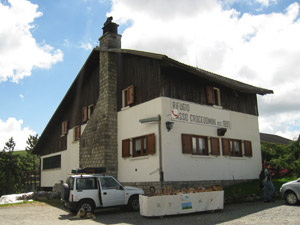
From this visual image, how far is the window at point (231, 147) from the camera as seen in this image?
17206 mm

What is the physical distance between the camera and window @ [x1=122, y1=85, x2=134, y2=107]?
655 inches

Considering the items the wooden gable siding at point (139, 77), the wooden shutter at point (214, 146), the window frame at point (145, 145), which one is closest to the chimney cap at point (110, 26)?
the wooden gable siding at point (139, 77)

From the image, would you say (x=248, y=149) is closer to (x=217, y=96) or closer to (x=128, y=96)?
(x=217, y=96)

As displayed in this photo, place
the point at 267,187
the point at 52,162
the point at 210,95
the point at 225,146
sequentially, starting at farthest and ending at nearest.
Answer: the point at 52,162, the point at 225,146, the point at 210,95, the point at 267,187

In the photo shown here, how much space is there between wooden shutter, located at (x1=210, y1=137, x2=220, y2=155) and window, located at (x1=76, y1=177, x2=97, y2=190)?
697 centimetres

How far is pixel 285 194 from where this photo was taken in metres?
12.5

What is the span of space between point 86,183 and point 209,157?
23.1 feet

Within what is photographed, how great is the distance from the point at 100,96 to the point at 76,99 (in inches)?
220

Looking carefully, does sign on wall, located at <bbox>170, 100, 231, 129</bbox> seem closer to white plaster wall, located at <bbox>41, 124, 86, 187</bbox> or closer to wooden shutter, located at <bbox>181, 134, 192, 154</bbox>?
wooden shutter, located at <bbox>181, 134, 192, 154</bbox>

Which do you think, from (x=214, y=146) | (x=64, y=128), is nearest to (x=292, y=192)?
(x=214, y=146)

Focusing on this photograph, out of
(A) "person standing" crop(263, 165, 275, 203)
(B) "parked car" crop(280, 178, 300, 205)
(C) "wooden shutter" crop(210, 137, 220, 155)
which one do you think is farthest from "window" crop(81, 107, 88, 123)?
(B) "parked car" crop(280, 178, 300, 205)

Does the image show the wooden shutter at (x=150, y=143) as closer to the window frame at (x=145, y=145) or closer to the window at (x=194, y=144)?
the window frame at (x=145, y=145)

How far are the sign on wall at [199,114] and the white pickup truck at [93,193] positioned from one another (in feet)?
14.6

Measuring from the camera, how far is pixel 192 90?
1609cm
